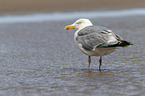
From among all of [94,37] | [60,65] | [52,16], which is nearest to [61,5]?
[52,16]

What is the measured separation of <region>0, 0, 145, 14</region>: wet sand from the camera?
20.1 m

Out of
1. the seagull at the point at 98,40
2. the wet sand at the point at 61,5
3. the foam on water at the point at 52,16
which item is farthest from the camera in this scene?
the wet sand at the point at 61,5

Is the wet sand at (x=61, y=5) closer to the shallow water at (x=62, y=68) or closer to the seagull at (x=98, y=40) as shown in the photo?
the shallow water at (x=62, y=68)

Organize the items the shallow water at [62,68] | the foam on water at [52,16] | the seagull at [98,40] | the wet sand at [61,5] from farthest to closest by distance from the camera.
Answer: the wet sand at [61,5] < the foam on water at [52,16] < the seagull at [98,40] < the shallow water at [62,68]

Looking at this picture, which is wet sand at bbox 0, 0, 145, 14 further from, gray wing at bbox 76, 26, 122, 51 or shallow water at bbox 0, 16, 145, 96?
gray wing at bbox 76, 26, 122, 51

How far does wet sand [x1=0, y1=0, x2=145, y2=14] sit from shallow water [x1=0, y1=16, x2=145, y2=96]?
27.3ft

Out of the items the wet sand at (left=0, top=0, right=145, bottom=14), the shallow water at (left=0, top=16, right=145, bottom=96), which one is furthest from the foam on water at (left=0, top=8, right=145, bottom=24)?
the shallow water at (left=0, top=16, right=145, bottom=96)

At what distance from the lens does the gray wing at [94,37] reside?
21.1ft

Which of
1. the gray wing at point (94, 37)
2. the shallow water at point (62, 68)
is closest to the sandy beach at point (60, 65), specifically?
the shallow water at point (62, 68)

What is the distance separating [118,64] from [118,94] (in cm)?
242

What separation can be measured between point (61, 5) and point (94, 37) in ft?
50.1

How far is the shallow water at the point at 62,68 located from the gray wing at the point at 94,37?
21.2 inches

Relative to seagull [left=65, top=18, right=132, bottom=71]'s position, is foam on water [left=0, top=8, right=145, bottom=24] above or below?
above

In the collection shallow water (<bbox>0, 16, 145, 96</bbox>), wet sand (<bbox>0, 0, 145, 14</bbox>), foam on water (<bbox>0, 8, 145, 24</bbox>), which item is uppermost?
wet sand (<bbox>0, 0, 145, 14</bbox>)
